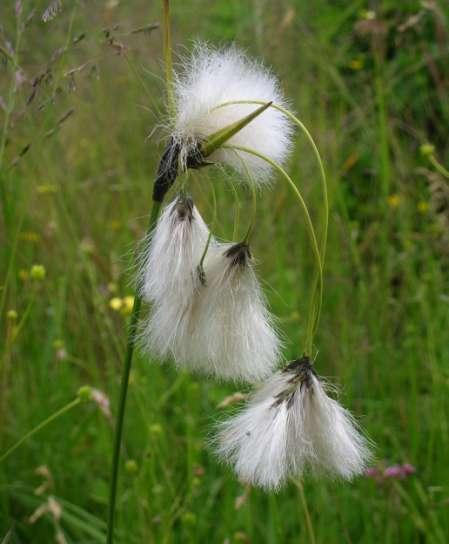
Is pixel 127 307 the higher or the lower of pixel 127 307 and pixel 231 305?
the higher

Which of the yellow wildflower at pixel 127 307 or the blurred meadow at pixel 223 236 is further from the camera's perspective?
the yellow wildflower at pixel 127 307

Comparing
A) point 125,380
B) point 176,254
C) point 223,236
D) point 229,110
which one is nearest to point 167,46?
point 229,110

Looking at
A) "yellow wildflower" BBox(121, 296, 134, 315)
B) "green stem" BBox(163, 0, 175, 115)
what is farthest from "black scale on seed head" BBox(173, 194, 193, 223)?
"yellow wildflower" BBox(121, 296, 134, 315)

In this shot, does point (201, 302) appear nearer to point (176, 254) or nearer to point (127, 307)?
point (176, 254)

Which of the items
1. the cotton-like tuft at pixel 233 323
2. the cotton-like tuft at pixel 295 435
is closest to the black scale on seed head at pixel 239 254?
the cotton-like tuft at pixel 233 323

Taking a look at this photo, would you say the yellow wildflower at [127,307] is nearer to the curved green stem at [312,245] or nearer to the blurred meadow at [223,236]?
the blurred meadow at [223,236]

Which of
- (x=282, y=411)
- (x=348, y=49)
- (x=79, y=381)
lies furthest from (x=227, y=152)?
(x=348, y=49)

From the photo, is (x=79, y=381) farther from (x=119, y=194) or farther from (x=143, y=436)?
(x=119, y=194)

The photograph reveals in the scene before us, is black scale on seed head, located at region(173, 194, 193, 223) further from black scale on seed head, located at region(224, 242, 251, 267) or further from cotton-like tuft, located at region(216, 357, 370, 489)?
cotton-like tuft, located at region(216, 357, 370, 489)
